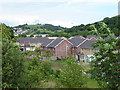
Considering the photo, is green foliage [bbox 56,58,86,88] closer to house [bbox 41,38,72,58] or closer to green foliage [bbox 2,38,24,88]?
green foliage [bbox 2,38,24,88]

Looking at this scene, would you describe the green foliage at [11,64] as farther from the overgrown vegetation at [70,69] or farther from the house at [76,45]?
the house at [76,45]

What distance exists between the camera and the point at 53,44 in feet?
124

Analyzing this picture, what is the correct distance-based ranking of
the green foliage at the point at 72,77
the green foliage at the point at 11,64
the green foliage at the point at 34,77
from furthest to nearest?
the green foliage at the point at 34,77 → the green foliage at the point at 72,77 → the green foliage at the point at 11,64

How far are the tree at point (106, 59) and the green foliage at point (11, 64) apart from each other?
4781mm

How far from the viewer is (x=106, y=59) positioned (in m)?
4.75

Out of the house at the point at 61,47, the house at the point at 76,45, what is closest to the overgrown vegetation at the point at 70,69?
the house at the point at 61,47

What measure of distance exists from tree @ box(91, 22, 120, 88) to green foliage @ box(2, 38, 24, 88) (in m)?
4.78

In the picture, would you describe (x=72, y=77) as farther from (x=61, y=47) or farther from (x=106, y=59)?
(x=61, y=47)

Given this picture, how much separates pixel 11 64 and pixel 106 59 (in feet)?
18.2

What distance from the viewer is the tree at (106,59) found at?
465cm

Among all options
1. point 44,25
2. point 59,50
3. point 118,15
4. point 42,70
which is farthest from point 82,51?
point 44,25

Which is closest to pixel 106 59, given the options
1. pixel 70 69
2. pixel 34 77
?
pixel 70 69

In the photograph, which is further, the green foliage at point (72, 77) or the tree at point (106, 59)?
the green foliage at point (72, 77)

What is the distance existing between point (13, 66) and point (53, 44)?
28605 millimetres
